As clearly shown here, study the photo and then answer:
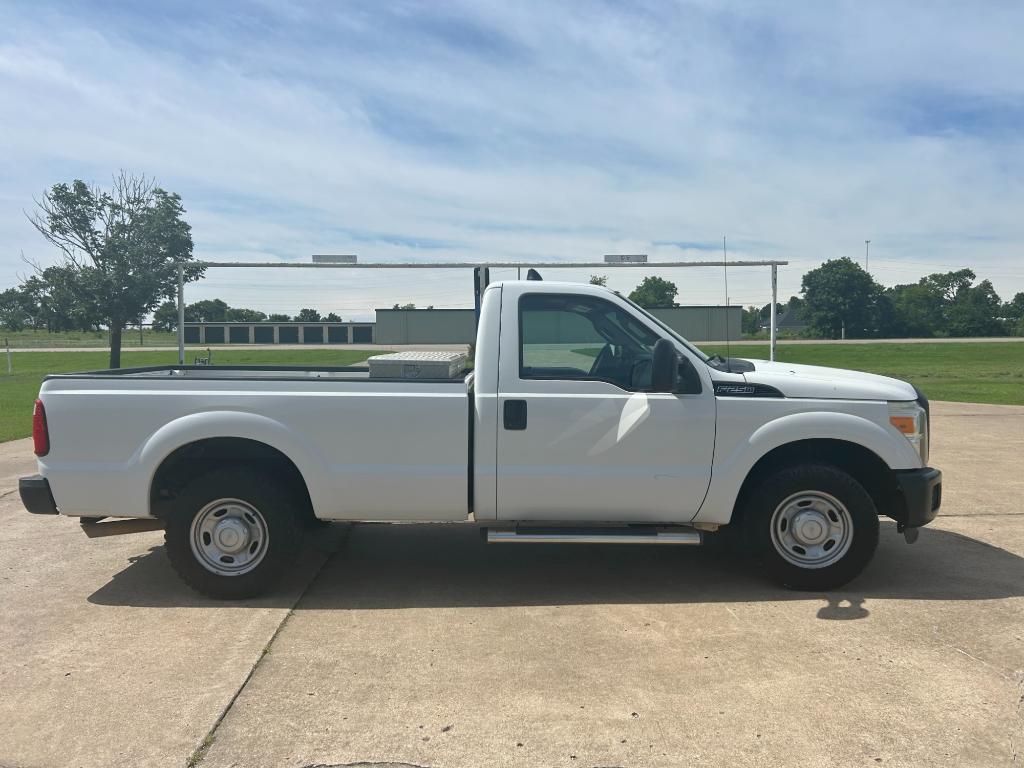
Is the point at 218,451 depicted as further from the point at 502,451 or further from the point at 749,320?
the point at 749,320

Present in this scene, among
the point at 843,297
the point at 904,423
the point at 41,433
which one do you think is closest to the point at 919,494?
the point at 904,423

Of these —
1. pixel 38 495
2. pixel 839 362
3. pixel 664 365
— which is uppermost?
pixel 664 365

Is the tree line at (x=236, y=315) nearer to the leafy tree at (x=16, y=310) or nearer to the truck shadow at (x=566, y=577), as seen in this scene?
the truck shadow at (x=566, y=577)

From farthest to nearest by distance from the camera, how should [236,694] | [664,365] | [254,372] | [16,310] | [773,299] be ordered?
[16,310] → [773,299] → [254,372] → [664,365] → [236,694]

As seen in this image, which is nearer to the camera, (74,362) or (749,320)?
(749,320)

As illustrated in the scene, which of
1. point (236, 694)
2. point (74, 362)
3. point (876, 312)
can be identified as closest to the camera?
point (236, 694)

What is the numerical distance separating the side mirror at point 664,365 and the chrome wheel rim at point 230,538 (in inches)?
96.1

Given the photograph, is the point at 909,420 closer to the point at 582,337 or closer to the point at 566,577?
the point at 582,337

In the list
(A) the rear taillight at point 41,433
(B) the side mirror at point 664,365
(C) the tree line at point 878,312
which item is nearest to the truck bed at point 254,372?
(A) the rear taillight at point 41,433

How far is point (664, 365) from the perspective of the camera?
4145 mm

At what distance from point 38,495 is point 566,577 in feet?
10.6

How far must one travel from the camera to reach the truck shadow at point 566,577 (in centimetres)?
449

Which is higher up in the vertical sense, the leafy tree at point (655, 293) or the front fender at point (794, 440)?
the leafy tree at point (655, 293)

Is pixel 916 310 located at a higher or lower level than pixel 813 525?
higher
